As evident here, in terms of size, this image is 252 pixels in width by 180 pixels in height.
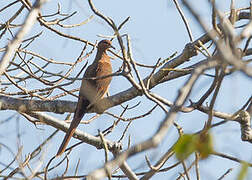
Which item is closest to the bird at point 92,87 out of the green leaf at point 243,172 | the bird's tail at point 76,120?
the bird's tail at point 76,120

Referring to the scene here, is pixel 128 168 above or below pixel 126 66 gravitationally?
below

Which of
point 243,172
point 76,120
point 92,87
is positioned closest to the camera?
point 243,172

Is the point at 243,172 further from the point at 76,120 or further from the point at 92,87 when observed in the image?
the point at 92,87

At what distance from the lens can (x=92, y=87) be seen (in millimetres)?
6383

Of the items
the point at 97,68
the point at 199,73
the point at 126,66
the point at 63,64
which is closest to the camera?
the point at 199,73

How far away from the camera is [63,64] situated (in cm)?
541

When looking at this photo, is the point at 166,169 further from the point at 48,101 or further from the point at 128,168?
the point at 48,101

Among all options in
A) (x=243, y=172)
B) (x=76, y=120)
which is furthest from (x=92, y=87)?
(x=243, y=172)

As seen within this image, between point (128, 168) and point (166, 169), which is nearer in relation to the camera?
point (128, 168)

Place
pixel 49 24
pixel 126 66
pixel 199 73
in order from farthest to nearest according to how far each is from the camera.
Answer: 1. pixel 49 24
2. pixel 126 66
3. pixel 199 73

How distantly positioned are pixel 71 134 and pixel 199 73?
3064 millimetres

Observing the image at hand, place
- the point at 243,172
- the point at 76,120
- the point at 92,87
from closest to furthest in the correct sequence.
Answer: the point at 243,172, the point at 76,120, the point at 92,87

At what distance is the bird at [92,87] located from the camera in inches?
200

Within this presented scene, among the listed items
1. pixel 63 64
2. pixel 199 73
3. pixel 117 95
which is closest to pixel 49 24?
pixel 63 64
